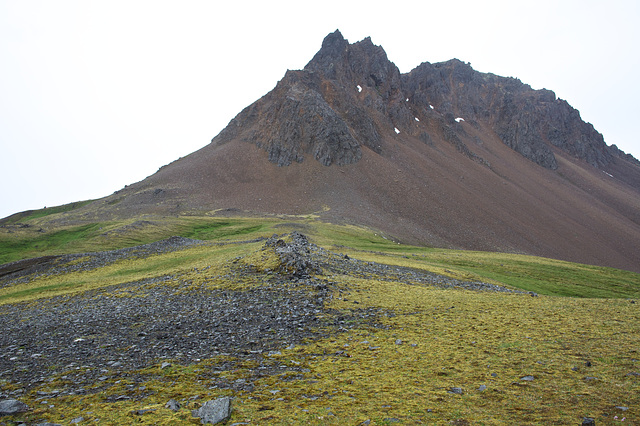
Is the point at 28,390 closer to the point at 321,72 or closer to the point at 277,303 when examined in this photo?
the point at 277,303

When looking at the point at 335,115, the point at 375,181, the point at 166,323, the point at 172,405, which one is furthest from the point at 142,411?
the point at 335,115

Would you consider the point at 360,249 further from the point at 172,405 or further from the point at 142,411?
the point at 142,411

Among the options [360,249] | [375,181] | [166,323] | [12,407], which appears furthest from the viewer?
[375,181]

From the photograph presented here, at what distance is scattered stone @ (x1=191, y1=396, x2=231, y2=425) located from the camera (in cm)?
883

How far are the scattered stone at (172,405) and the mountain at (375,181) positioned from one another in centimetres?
8760

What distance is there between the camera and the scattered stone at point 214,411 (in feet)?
29.0

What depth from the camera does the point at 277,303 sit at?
21.2m

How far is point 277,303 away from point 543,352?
13.4 meters

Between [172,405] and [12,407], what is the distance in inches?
180

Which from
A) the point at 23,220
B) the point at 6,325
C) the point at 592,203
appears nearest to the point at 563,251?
the point at 592,203

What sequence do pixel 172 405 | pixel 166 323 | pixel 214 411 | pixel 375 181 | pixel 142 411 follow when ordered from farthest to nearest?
pixel 375 181 → pixel 166 323 → pixel 172 405 → pixel 142 411 → pixel 214 411

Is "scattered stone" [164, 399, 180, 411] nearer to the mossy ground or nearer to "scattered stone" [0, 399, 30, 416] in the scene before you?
the mossy ground

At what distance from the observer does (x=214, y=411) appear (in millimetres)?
9078

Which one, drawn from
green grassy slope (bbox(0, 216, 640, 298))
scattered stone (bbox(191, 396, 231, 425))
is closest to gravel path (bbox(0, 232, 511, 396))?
scattered stone (bbox(191, 396, 231, 425))
